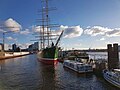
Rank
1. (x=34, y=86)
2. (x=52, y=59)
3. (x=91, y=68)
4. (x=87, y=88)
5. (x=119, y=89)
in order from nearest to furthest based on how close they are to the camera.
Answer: (x=119, y=89)
(x=87, y=88)
(x=34, y=86)
(x=91, y=68)
(x=52, y=59)

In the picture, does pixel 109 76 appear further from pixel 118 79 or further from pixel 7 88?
pixel 7 88

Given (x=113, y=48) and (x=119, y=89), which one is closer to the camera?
(x=119, y=89)


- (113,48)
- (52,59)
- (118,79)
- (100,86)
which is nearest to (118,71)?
(118,79)

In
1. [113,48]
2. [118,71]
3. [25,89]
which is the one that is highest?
[113,48]

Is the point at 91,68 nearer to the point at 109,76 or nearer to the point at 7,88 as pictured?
the point at 109,76

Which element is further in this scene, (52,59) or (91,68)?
(52,59)

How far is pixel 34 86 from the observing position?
38.7 meters

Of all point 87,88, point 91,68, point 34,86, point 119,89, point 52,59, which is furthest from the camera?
point 52,59

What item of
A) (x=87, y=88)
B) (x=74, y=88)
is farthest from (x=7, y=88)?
(x=87, y=88)

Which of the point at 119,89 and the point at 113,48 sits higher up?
the point at 113,48

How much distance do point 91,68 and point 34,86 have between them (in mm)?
19742

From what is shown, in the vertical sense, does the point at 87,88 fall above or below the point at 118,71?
below

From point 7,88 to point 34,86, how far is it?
17.0 feet

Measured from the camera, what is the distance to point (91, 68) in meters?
52.9
